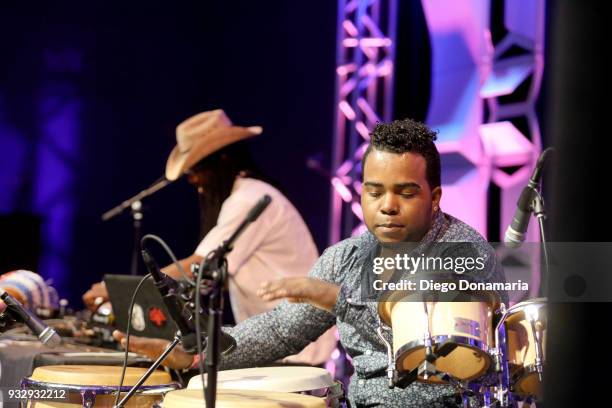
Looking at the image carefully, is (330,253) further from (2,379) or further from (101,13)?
(101,13)

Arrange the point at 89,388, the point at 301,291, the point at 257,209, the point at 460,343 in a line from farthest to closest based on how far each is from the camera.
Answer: the point at 89,388
the point at 301,291
the point at 460,343
the point at 257,209

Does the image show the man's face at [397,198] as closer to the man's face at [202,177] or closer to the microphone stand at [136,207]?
the man's face at [202,177]

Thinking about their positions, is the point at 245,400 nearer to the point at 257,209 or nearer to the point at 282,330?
the point at 257,209

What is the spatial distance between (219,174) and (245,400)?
2711mm

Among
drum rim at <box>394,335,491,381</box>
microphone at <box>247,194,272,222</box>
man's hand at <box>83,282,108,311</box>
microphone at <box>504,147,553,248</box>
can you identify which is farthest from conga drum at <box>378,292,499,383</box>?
man's hand at <box>83,282,108,311</box>

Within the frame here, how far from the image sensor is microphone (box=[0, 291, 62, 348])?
8.66ft

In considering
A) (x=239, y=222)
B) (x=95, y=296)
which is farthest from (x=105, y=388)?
(x=95, y=296)

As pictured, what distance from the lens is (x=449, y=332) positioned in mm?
2213

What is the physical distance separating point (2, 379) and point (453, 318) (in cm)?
228

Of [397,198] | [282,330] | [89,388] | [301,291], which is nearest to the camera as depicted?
[301,291]

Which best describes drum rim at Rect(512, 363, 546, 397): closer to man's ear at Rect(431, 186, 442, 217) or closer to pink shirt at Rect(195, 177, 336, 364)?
man's ear at Rect(431, 186, 442, 217)

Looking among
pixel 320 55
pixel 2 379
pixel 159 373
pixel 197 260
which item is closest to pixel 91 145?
pixel 320 55

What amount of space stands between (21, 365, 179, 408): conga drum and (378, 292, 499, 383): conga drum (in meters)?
1.06

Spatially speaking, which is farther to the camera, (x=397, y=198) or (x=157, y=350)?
(x=157, y=350)
